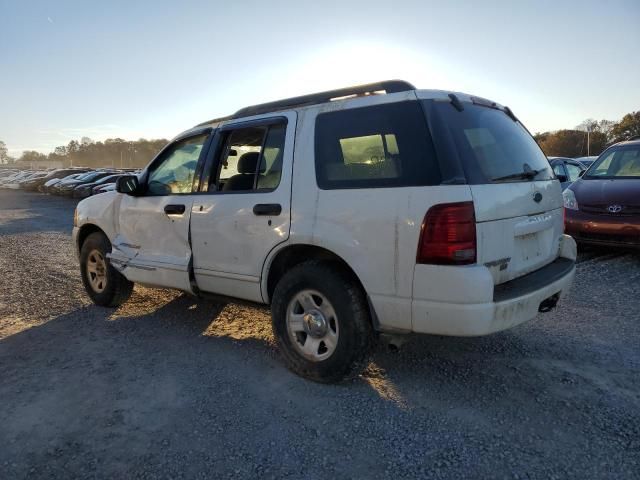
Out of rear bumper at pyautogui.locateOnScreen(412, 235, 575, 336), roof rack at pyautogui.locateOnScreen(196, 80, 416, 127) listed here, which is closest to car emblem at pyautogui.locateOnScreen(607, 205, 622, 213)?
rear bumper at pyautogui.locateOnScreen(412, 235, 575, 336)

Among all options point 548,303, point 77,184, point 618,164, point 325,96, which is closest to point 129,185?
point 325,96

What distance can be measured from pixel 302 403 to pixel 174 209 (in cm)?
212

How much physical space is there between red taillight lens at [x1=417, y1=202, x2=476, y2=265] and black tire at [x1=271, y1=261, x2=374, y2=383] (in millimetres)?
649

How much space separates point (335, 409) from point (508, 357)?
1561 mm

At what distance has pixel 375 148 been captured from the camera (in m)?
3.12

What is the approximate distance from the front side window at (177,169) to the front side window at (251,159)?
0.32 meters

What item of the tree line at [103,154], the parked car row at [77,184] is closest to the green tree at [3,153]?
the tree line at [103,154]

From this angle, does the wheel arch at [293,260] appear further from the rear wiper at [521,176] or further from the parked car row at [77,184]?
the parked car row at [77,184]

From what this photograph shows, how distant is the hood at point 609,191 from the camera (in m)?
6.27

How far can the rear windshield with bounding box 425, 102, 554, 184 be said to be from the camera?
2.87 metres

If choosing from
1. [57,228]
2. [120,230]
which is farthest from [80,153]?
[120,230]

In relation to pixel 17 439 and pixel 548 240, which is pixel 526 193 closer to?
pixel 548 240

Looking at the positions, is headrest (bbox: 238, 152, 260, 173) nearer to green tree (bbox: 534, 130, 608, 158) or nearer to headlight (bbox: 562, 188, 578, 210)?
headlight (bbox: 562, 188, 578, 210)

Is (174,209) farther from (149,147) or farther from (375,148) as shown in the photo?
(149,147)
